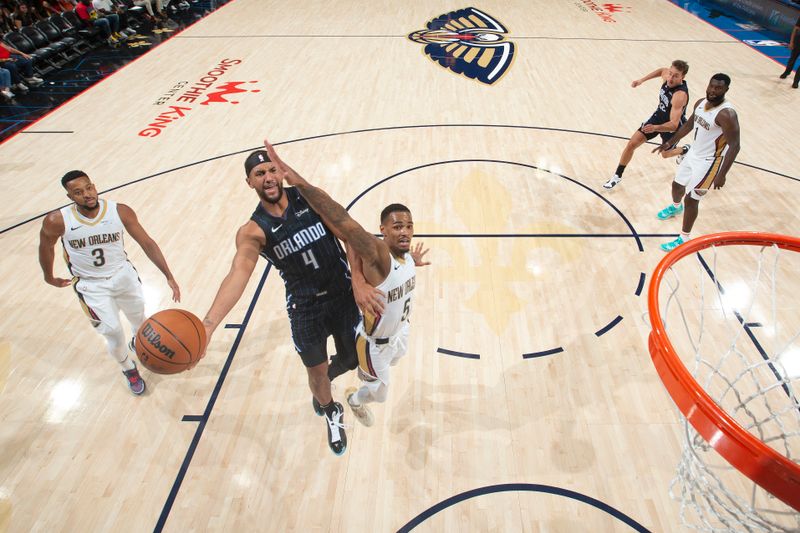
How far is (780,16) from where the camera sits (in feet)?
41.9

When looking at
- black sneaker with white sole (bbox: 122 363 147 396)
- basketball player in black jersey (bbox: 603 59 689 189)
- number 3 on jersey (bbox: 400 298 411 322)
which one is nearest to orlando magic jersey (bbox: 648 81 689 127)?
basketball player in black jersey (bbox: 603 59 689 189)

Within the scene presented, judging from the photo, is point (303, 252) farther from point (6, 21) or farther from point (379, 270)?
point (6, 21)

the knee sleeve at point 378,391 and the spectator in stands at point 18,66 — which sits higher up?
the spectator in stands at point 18,66

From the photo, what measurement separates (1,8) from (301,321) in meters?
11.9

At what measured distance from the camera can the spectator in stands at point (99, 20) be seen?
11609 millimetres

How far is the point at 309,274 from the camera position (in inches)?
123

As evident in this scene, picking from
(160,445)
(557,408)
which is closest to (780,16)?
(557,408)

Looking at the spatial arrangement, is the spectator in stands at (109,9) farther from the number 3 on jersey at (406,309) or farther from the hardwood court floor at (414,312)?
the number 3 on jersey at (406,309)

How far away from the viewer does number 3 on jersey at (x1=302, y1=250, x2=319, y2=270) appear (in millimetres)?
3070

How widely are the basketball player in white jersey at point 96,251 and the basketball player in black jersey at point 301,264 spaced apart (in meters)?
1.23

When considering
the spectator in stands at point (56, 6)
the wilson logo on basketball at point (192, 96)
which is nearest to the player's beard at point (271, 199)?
the wilson logo on basketball at point (192, 96)

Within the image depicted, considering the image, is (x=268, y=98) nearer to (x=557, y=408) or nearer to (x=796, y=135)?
(x=557, y=408)

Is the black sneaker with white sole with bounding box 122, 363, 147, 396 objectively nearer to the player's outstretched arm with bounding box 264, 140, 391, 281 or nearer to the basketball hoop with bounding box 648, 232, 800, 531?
the player's outstretched arm with bounding box 264, 140, 391, 281

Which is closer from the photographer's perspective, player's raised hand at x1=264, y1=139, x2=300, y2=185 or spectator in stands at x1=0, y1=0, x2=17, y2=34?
player's raised hand at x1=264, y1=139, x2=300, y2=185
